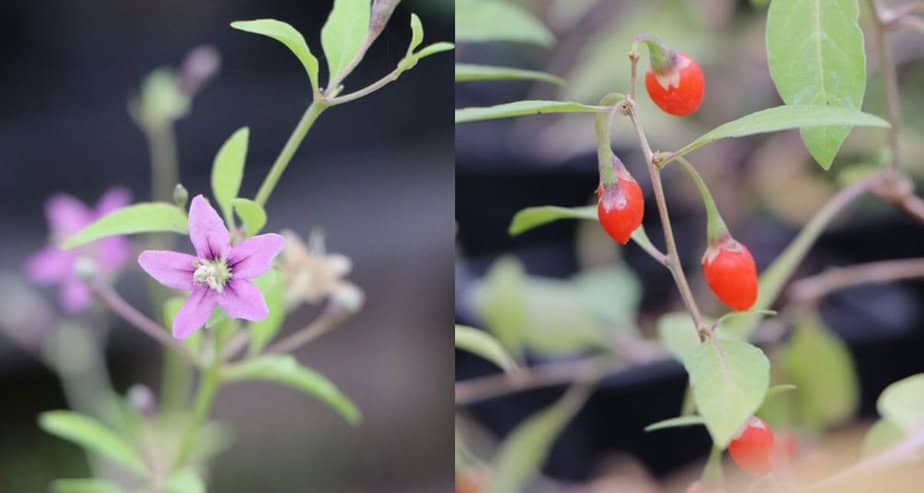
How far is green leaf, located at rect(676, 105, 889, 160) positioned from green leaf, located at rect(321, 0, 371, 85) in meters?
0.08

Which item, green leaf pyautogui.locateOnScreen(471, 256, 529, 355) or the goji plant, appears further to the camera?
green leaf pyautogui.locateOnScreen(471, 256, 529, 355)

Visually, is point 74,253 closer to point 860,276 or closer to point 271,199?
point 271,199

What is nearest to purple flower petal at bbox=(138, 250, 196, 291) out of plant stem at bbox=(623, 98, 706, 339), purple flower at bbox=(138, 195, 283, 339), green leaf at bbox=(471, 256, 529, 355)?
purple flower at bbox=(138, 195, 283, 339)

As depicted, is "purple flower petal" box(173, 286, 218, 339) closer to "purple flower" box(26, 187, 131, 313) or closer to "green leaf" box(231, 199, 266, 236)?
"green leaf" box(231, 199, 266, 236)

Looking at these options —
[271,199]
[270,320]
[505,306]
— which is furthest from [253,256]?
[271,199]

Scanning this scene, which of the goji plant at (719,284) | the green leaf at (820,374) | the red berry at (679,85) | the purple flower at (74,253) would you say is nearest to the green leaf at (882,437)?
the goji plant at (719,284)

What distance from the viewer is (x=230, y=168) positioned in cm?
26

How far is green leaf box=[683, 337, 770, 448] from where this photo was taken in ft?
0.66

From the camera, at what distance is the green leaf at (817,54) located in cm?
23

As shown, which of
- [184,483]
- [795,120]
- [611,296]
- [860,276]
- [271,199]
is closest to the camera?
[795,120]

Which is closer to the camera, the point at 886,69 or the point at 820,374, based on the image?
the point at 886,69

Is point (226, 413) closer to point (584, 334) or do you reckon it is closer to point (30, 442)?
point (30, 442)

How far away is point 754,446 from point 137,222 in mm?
150

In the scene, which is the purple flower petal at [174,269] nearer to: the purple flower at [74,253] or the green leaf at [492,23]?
the green leaf at [492,23]
